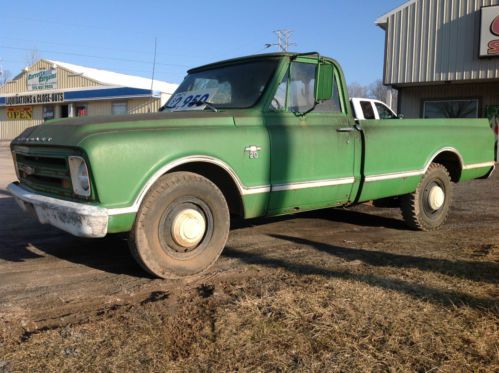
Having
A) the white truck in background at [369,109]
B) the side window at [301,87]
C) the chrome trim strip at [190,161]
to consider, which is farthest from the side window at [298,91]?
the white truck in background at [369,109]

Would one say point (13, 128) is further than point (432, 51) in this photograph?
Yes

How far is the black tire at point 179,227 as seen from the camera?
3.69m

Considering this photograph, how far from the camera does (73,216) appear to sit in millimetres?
3422

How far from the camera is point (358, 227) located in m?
6.29

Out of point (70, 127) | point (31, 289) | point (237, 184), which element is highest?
point (70, 127)

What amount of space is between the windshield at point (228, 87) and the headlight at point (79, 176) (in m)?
1.59

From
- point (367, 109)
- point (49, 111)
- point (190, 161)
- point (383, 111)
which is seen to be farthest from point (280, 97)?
point (49, 111)

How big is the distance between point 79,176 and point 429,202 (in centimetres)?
439

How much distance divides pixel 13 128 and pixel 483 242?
3980cm

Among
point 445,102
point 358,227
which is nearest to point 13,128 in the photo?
point 445,102

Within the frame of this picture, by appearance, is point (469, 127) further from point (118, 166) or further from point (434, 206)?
point (118, 166)

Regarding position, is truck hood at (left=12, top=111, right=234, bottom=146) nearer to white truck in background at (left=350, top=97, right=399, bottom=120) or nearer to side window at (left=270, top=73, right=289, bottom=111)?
side window at (left=270, top=73, right=289, bottom=111)

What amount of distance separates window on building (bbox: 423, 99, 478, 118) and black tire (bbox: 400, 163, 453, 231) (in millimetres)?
11138

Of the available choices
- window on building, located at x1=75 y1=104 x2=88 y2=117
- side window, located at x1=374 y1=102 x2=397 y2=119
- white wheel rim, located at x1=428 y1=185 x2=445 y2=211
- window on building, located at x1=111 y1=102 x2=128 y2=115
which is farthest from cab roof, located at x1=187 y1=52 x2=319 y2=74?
window on building, located at x1=75 y1=104 x2=88 y2=117
